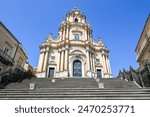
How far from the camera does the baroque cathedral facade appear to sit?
2695cm

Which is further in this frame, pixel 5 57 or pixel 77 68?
pixel 77 68

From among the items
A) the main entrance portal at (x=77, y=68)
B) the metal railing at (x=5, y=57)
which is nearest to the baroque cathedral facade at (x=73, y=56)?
the main entrance portal at (x=77, y=68)

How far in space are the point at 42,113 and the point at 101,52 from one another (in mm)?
25279

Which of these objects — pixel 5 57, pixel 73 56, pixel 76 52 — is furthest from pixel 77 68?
pixel 5 57

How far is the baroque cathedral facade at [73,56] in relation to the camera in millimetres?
26953

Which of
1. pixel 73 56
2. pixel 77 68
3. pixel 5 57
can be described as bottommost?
pixel 5 57

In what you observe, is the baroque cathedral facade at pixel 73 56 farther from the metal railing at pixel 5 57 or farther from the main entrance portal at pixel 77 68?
the metal railing at pixel 5 57

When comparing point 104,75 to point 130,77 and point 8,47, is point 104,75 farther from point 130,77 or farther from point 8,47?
point 8,47

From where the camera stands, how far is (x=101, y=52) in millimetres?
31062

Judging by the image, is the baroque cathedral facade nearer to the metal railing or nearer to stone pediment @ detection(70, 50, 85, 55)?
stone pediment @ detection(70, 50, 85, 55)

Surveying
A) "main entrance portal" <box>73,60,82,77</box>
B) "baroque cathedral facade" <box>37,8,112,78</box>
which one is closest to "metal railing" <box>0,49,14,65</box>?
"baroque cathedral facade" <box>37,8,112,78</box>

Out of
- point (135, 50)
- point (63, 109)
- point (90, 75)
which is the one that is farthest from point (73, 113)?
point (135, 50)

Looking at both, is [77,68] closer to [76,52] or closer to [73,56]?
[73,56]

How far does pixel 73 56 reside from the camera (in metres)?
28.5
